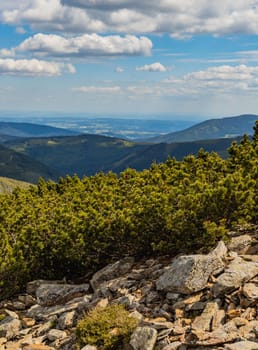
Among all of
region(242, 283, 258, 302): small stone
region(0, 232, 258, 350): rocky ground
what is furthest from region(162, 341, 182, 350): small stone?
region(242, 283, 258, 302): small stone

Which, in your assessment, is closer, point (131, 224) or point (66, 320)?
point (66, 320)

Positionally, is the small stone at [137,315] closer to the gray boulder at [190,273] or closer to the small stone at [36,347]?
the gray boulder at [190,273]

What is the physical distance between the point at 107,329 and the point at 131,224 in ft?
36.6

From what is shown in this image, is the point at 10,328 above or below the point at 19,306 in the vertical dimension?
above

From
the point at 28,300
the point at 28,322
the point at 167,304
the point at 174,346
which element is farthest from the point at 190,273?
the point at 28,300

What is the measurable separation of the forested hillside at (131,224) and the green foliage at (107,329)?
8105mm

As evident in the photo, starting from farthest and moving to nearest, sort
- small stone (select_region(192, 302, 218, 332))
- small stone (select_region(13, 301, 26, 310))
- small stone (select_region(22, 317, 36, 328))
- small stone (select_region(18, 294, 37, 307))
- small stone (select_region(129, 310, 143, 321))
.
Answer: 1. small stone (select_region(18, 294, 37, 307))
2. small stone (select_region(13, 301, 26, 310))
3. small stone (select_region(22, 317, 36, 328))
4. small stone (select_region(129, 310, 143, 321))
5. small stone (select_region(192, 302, 218, 332))

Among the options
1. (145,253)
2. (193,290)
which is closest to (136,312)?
(193,290)

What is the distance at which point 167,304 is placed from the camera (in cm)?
2008

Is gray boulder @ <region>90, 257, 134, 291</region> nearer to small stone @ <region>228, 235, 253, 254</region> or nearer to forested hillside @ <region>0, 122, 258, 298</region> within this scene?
forested hillside @ <region>0, 122, 258, 298</region>

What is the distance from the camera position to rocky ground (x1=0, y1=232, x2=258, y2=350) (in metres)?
16.4

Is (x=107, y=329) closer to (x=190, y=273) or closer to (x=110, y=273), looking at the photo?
(x=190, y=273)

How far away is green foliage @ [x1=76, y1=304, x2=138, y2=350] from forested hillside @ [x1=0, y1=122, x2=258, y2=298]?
319 inches

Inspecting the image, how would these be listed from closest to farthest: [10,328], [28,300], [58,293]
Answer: [10,328] → [58,293] → [28,300]
